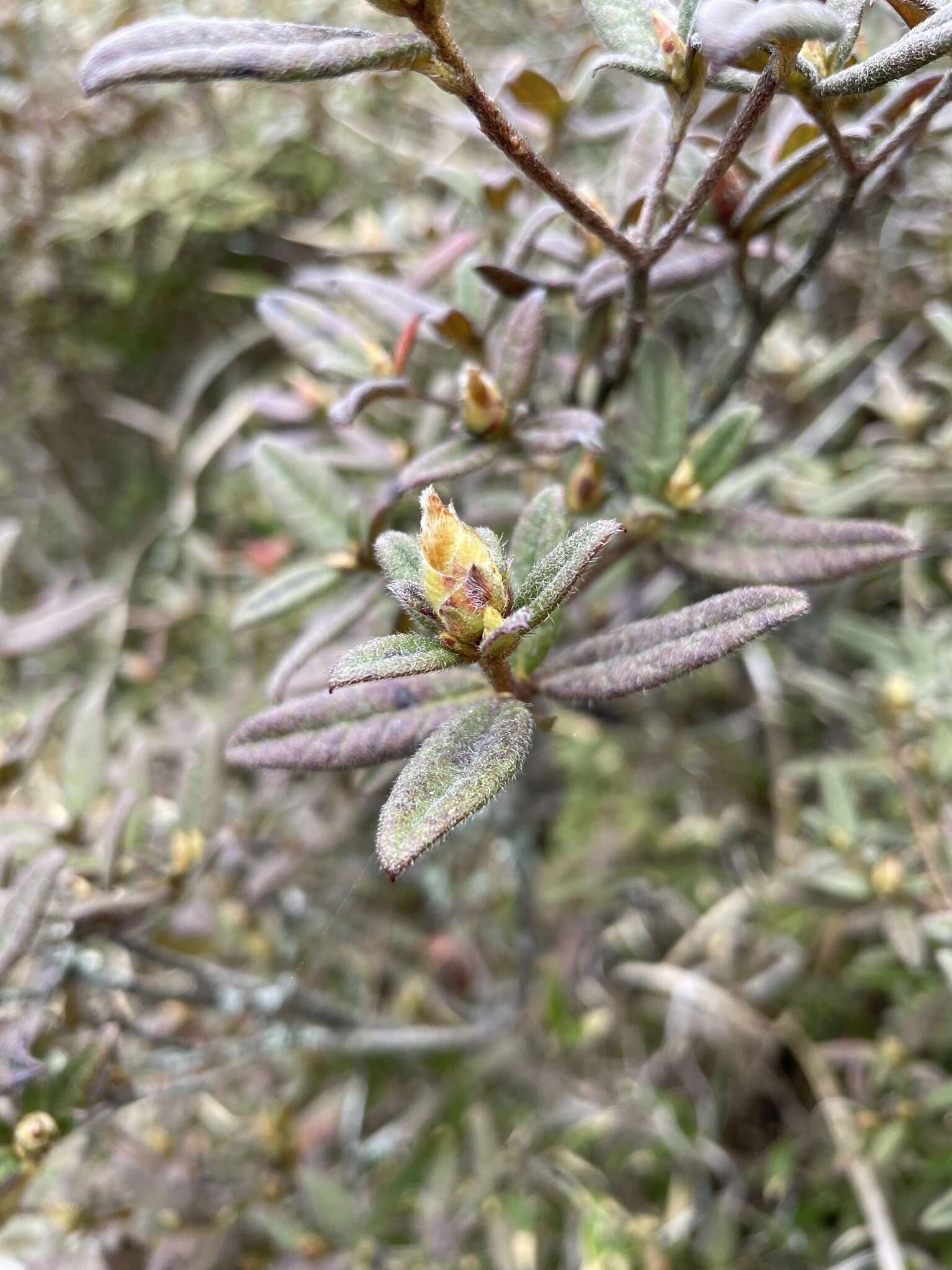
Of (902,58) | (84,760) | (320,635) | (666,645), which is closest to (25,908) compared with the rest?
(84,760)

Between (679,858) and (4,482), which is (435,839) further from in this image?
(4,482)

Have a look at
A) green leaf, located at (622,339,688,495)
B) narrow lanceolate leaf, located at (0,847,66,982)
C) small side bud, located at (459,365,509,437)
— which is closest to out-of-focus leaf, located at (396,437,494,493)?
small side bud, located at (459,365,509,437)

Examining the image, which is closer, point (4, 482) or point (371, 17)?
point (371, 17)

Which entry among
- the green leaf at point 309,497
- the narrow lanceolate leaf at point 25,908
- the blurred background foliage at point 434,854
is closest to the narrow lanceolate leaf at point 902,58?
the blurred background foliage at point 434,854

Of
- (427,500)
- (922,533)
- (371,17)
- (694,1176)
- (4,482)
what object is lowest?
(694,1176)

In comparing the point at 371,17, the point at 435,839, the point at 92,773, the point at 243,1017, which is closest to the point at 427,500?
the point at 435,839

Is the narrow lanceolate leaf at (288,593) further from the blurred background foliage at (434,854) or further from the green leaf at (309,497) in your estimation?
the blurred background foliage at (434,854)
